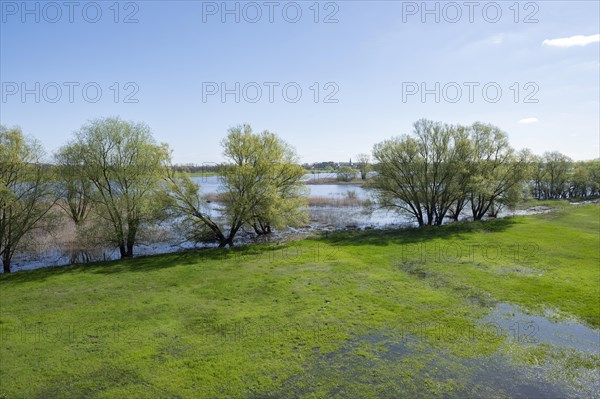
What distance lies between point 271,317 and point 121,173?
64.2 ft

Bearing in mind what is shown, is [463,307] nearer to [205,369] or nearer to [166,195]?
[205,369]

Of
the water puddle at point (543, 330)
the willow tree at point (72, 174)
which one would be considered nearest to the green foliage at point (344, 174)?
the willow tree at point (72, 174)

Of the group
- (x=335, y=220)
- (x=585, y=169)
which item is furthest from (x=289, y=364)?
(x=585, y=169)

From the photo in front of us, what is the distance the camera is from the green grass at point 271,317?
34.7 ft

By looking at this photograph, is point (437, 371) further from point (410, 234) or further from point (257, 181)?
point (410, 234)

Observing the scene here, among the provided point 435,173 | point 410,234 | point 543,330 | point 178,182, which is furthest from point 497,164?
point 178,182

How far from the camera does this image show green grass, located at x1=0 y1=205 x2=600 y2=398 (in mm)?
10570

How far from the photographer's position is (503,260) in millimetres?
24344

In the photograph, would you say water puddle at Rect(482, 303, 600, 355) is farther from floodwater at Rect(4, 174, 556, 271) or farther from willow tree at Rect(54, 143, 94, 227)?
willow tree at Rect(54, 143, 94, 227)

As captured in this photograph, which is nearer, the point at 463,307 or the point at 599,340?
the point at 599,340

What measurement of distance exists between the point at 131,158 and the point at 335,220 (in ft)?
94.6

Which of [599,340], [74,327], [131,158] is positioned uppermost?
[131,158]

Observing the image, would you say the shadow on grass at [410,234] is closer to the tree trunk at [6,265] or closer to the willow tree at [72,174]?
the willow tree at [72,174]

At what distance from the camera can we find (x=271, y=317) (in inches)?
588
